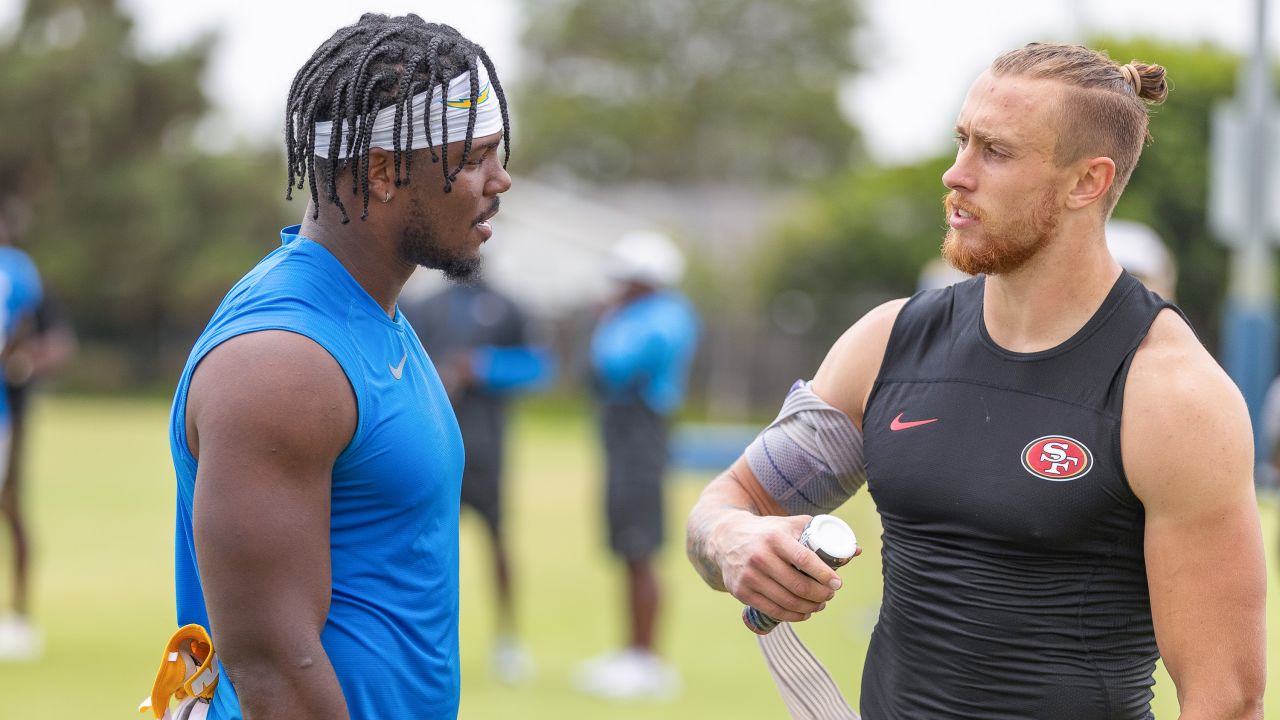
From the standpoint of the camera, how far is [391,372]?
97.3 inches

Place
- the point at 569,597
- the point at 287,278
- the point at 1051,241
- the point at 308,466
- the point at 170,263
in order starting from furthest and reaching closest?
1. the point at 170,263
2. the point at 569,597
3. the point at 1051,241
4. the point at 287,278
5. the point at 308,466

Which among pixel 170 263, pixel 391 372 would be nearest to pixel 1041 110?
pixel 391 372

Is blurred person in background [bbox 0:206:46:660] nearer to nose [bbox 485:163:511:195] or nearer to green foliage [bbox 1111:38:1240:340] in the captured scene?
nose [bbox 485:163:511:195]

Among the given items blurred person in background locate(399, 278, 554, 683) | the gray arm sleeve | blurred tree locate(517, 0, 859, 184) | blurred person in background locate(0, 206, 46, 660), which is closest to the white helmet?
blurred person in background locate(399, 278, 554, 683)

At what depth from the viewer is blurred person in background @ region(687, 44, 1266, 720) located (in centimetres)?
229

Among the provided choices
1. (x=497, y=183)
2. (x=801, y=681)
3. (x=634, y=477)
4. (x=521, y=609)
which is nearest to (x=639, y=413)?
(x=634, y=477)

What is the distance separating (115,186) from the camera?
32.4 m

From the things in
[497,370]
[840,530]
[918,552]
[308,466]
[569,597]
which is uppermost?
[308,466]

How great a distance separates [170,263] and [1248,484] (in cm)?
3351

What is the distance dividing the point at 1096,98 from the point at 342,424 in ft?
4.82

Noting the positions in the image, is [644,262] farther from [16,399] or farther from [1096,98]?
[1096,98]

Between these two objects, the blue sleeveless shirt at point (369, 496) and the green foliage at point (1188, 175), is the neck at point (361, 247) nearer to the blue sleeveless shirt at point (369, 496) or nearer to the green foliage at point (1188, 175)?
the blue sleeveless shirt at point (369, 496)

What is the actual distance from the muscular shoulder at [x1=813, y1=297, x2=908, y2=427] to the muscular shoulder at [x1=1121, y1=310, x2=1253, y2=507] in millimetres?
559

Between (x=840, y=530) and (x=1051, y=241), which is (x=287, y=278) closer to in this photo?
(x=840, y=530)
